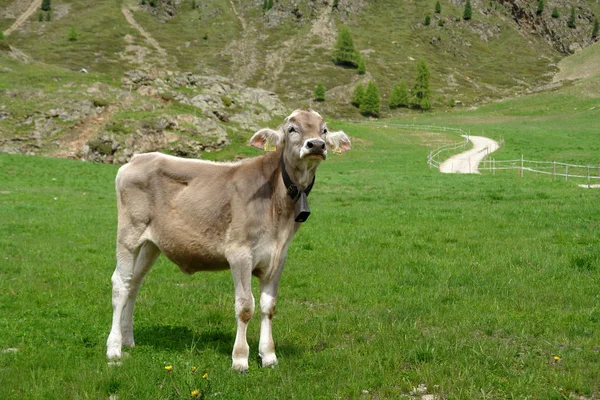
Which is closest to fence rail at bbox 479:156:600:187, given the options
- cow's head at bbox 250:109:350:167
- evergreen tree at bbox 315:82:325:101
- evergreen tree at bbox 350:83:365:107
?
cow's head at bbox 250:109:350:167

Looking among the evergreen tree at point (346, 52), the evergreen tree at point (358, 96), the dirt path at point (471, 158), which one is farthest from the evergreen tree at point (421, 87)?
the dirt path at point (471, 158)

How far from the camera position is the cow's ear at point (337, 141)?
7.44m

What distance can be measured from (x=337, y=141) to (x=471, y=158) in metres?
53.0

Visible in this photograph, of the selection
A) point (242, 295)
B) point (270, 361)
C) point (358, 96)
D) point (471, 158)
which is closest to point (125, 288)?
point (242, 295)

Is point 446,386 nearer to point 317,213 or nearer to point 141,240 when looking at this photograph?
point 141,240

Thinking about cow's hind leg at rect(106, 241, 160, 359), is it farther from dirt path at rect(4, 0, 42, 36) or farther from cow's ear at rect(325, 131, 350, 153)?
dirt path at rect(4, 0, 42, 36)

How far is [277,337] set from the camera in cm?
841

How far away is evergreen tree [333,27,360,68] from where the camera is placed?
162500 millimetres

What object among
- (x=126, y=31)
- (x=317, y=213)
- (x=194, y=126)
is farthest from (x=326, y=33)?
(x=317, y=213)

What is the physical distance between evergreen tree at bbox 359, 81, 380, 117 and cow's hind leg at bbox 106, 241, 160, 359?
12036 cm

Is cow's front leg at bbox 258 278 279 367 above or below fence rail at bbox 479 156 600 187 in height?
above

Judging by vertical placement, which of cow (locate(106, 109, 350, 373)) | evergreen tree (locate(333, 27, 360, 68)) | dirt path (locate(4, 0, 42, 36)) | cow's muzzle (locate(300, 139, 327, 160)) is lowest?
cow (locate(106, 109, 350, 373))

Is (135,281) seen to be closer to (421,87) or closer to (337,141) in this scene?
(337,141)

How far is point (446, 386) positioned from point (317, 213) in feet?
54.3
